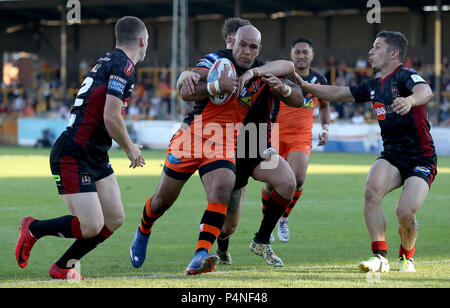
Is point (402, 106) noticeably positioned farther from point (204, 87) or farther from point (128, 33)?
point (128, 33)

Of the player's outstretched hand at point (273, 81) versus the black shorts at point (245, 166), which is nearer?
the player's outstretched hand at point (273, 81)

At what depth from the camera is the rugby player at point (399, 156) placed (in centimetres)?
746

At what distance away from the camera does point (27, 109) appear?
4269 cm

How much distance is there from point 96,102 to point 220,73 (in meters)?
1.18

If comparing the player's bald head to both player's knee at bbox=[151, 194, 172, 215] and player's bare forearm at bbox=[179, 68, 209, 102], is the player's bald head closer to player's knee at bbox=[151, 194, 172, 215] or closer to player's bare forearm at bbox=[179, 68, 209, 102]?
player's bare forearm at bbox=[179, 68, 209, 102]

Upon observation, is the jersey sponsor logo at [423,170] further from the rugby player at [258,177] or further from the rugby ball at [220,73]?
the rugby ball at [220,73]

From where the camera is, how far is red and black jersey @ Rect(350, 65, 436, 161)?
7.62 meters

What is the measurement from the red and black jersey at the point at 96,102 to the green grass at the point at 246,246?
48.8 inches

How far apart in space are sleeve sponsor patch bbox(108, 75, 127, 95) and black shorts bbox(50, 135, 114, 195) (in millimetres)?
622

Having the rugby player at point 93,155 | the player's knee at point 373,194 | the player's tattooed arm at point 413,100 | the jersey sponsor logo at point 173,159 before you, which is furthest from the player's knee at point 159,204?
the player's tattooed arm at point 413,100
